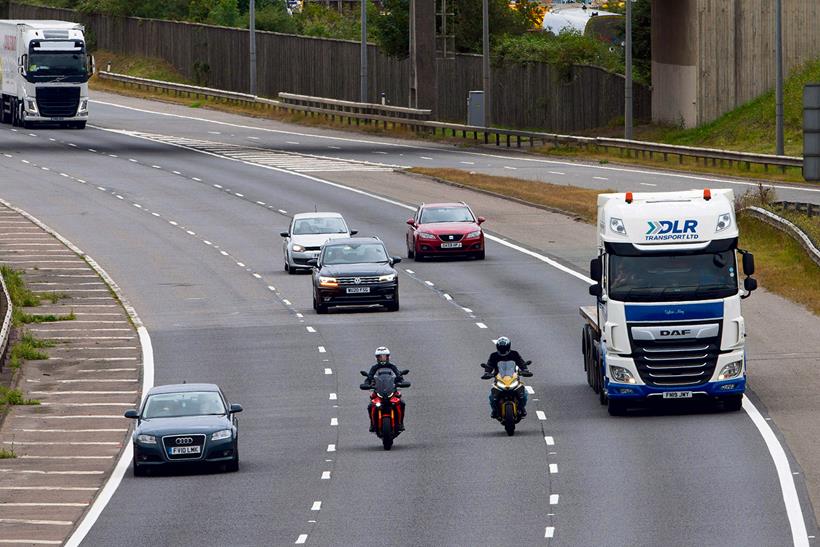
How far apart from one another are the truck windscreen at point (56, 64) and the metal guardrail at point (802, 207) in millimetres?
41245

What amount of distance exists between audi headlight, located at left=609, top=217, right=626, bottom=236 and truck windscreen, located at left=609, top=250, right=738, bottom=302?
45 cm

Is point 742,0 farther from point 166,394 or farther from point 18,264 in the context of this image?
point 166,394

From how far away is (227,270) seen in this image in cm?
5244

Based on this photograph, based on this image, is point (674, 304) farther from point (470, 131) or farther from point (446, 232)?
point (470, 131)

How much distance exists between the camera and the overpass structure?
8475 cm

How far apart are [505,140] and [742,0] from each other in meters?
Result: 13.5

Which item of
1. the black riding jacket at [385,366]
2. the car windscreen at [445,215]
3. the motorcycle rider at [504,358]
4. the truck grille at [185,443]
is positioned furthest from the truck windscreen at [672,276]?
the car windscreen at [445,215]

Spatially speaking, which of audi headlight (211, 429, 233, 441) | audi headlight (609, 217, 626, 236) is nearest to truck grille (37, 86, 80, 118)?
audi headlight (609, 217, 626, 236)

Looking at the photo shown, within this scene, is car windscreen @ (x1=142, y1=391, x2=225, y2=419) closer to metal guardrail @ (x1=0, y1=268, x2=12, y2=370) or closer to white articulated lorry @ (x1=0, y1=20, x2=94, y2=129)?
metal guardrail @ (x1=0, y1=268, x2=12, y2=370)

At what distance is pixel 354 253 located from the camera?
45.0m

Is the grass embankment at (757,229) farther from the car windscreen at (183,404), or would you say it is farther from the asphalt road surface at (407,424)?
the car windscreen at (183,404)

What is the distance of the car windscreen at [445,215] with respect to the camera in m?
53.1

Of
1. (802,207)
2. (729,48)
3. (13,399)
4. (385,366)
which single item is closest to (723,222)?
(385,366)

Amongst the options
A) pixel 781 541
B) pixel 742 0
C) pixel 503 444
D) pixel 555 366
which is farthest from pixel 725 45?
pixel 781 541
